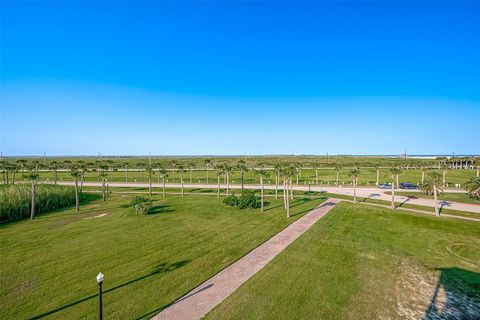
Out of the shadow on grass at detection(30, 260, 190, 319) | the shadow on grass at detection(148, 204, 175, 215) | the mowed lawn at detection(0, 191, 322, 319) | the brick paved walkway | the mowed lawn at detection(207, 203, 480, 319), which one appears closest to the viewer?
the brick paved walkway

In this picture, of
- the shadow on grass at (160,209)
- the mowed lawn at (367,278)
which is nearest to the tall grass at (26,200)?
the shadow on grass at (160,209)

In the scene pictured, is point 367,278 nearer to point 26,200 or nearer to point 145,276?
point 145,276

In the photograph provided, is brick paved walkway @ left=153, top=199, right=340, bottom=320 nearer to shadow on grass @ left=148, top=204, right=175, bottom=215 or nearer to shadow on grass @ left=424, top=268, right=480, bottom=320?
shadow on grass @ left=424, top=268, right=480, bottom=320

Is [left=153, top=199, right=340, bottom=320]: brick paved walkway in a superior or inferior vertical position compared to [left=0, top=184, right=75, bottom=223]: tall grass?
inferior

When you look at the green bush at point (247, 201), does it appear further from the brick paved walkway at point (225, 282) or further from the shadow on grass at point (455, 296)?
the shadow on grass at point (455, 296)

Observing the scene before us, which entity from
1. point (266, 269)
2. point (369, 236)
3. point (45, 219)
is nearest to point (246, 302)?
point (266, 269)

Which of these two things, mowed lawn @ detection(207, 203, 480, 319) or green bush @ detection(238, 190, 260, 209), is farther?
green bush @ detection(238, 190, 260, 209)

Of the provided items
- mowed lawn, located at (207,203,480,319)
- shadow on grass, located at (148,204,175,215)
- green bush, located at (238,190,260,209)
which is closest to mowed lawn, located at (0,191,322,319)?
shadow on grass, located at (148,204,175,215)
